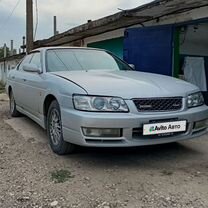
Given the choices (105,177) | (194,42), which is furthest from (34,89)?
(194,42)

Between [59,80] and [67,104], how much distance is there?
483 millimetres

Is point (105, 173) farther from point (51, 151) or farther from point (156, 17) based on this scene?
point (156, 17)

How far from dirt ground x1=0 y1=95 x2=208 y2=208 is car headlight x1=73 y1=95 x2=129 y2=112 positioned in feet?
2.28

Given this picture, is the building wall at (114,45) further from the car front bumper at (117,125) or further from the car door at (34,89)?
the car front bumper at (117,125)

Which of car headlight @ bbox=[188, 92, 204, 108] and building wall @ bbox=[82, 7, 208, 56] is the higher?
building wall @ bbox=[82, 7, 208, 56]

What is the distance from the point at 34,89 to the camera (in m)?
5.38

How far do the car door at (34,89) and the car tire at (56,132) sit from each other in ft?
1.37

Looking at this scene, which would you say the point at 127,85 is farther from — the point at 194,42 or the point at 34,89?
the point at 194,42

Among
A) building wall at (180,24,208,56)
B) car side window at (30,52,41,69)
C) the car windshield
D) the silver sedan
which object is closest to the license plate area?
the silver sedan

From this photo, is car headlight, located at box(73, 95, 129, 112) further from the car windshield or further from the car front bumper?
the car windshield

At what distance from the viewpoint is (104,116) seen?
12.5 ft

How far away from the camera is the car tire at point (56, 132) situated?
4.43 meters

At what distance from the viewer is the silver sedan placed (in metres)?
3.85

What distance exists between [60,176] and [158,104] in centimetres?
133
